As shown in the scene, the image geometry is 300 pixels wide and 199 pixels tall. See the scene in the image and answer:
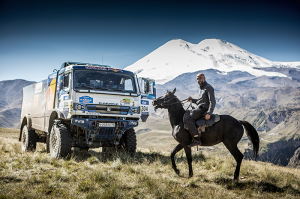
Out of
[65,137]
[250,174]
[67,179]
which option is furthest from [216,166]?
[65,137]

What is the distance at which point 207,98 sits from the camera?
6500 millimetres

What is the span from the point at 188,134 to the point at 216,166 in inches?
83.0

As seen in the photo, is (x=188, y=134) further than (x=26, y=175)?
Yes

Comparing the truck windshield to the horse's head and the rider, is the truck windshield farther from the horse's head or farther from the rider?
the rider

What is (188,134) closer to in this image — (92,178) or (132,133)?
(92,178)

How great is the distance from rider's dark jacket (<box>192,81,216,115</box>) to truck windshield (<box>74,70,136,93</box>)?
339 centimetres

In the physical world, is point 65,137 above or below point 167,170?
above

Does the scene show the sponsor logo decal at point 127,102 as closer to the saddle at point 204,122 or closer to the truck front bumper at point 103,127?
the truck front bumper at point 103,127

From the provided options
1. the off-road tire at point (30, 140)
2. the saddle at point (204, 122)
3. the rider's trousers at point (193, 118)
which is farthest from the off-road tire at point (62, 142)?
the saddle at point (204, 122)

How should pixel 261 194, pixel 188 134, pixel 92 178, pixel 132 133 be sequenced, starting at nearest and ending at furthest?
pixel 261 194 < pixel 92 178 < pixel 188 134 < pixel 132 133

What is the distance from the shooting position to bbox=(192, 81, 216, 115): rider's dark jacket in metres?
6.32

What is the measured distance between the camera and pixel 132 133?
9680mm

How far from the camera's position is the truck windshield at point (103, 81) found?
839 cm

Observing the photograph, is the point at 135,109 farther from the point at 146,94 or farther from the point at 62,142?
the point at 62,142
